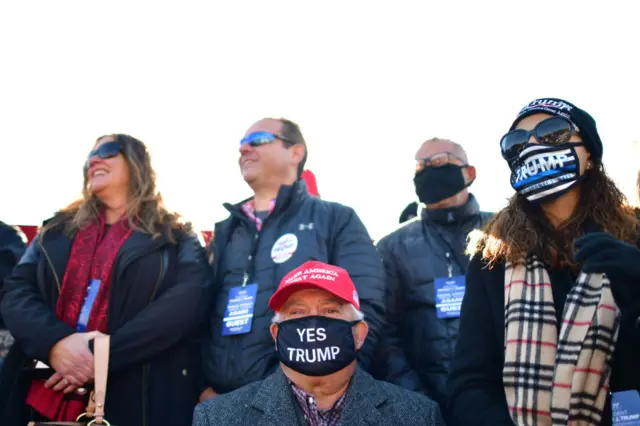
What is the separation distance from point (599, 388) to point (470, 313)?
21.4 inches

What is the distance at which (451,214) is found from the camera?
5.06 meters

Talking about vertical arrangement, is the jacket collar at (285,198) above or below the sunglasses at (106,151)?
below

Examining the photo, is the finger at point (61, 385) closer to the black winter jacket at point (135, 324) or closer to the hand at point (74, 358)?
the hand at point (74, 358)

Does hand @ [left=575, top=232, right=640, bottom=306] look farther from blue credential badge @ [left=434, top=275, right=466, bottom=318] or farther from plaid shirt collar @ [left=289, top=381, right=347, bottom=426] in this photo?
blue credential badge @ [left=434, top=275, right=466, bottom=318]

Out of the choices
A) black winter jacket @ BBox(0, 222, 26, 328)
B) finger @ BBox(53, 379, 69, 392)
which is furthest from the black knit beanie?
black winter jacket @ BBox(0, 222, 26, 328)

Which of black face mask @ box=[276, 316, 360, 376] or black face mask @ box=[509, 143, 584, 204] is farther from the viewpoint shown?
black face mask @ box=[276, 316, 360, 376]

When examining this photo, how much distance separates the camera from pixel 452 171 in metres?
5.27

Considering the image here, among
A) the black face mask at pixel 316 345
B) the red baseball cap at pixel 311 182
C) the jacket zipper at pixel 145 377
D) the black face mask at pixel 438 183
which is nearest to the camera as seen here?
the black face mask at pixel 316 345

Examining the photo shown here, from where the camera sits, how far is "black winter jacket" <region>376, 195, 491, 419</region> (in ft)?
14.8

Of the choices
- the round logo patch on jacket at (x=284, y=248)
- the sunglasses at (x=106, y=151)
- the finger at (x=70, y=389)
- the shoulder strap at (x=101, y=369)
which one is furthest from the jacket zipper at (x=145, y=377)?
the sunglasses at (x=106, y=151)

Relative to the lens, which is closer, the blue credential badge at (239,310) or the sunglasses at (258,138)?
the blue credential badge at (239,310)

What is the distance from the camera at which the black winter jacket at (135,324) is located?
4.26m

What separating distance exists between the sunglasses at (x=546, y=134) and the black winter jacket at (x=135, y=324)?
204 cm

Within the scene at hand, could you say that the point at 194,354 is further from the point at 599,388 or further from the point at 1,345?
the point at 599,388
